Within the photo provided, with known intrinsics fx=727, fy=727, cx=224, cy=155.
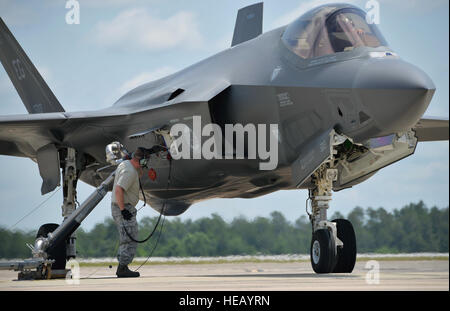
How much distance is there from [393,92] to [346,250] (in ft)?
10.1

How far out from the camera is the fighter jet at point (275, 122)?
8.88m

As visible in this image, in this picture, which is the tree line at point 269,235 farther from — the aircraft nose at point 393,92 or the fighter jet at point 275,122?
the aircraft nose at point 393,92

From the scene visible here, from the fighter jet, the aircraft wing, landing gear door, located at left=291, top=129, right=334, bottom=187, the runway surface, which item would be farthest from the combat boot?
the aircraft wing

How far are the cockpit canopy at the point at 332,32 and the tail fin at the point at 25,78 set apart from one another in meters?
6.75

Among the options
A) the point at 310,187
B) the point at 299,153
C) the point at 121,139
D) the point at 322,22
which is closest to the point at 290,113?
the point at 299,153

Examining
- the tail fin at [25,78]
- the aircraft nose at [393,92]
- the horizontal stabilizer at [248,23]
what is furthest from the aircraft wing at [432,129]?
the tail fin at [25,78]

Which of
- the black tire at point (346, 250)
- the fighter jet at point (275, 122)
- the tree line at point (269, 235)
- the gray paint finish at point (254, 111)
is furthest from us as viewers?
the tree line at point (269, 235)

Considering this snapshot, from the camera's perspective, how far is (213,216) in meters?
17.8

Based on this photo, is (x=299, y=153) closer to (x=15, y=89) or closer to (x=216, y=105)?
(x=216, y=105)

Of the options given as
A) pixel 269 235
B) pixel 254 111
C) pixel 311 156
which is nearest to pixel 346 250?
pixel 311 156

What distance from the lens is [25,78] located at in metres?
15.1

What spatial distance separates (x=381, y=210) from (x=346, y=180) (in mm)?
10011

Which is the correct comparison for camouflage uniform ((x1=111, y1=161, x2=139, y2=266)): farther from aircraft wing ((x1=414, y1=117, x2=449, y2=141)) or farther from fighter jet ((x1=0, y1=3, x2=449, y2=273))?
aircraft wing ((x1=414, y1=117, x2=449, y2=141))

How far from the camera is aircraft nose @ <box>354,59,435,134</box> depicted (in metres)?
8.29
